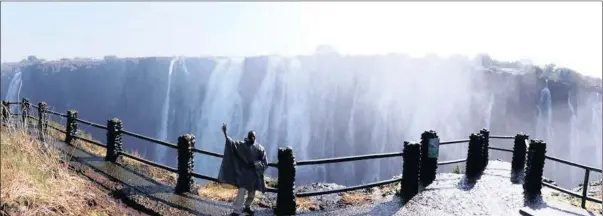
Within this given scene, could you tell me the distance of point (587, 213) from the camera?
30.2 ft

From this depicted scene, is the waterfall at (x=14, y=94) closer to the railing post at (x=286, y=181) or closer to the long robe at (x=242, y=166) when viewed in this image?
the long robe at (x=242, y=166)

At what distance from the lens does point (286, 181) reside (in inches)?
304

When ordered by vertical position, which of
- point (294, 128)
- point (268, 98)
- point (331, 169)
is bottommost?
point (331, 169)

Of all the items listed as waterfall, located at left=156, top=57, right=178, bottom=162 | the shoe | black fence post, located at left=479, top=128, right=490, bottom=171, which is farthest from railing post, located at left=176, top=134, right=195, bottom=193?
waterfall, located at left=156, top=57, right=178, bottom=162

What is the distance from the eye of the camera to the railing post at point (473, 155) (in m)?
12.0

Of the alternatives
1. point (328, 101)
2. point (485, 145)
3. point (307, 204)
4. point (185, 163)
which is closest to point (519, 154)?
point (485, 145)

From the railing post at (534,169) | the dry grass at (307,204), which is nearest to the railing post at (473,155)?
the railing post at (534,169)

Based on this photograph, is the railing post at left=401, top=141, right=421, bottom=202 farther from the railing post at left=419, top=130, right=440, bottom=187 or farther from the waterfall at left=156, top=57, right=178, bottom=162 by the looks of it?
the waterfall at left=156, top=57, right=178, bottom=162

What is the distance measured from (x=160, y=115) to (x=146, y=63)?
10253 mm

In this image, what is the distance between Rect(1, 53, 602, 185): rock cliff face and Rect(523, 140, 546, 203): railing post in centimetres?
4770

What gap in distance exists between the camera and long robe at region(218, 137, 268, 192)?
296 inches

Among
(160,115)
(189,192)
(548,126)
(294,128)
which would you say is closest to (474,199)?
(189,192)

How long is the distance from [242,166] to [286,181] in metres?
0.81

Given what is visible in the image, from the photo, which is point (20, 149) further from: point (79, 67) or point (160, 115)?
point (79, 67)
